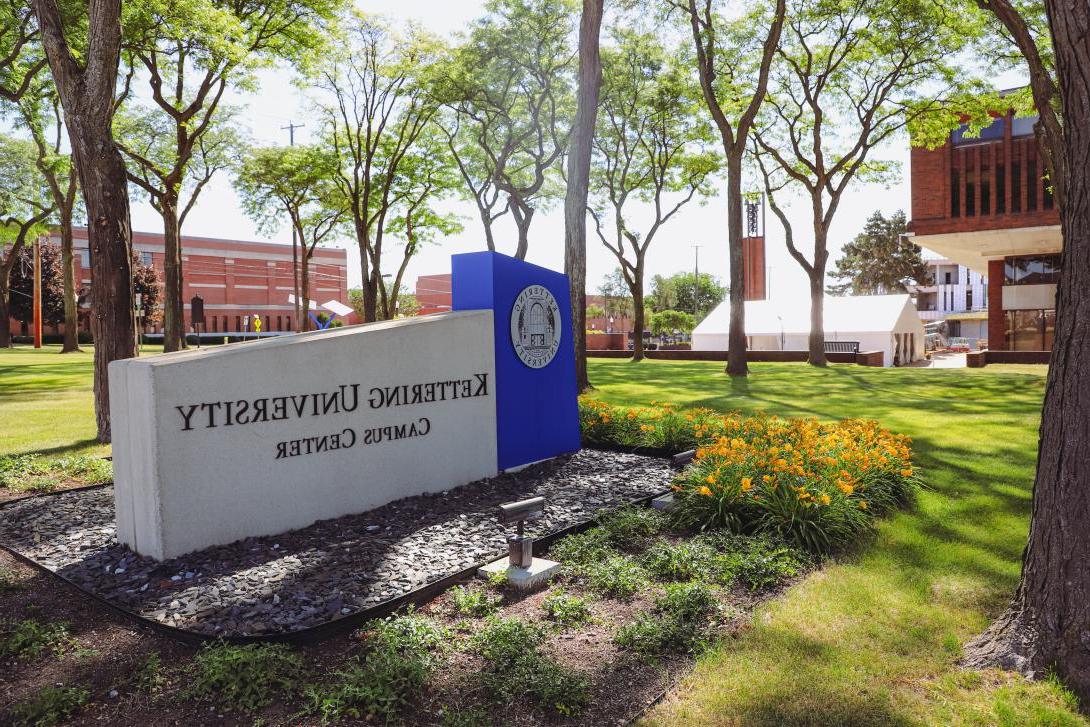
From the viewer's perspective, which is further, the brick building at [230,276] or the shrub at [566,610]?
the brick building at [230,276]

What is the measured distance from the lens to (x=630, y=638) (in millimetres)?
4020

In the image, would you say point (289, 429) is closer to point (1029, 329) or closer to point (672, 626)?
point (672, 626)

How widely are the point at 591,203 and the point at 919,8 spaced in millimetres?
15705

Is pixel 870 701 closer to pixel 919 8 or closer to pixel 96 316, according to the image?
pixel 96 316

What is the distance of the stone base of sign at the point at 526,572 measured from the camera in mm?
4785

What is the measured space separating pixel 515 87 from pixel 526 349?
789 inches

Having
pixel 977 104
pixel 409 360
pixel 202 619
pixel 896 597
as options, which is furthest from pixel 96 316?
pixel 977 104

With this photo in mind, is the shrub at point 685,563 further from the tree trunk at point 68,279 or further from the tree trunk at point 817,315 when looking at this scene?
the tree trunk at point 68,279

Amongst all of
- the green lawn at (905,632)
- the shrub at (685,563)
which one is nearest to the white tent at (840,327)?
the green lawn at (905,632)

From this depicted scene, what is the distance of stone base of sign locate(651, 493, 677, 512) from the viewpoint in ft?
21.5

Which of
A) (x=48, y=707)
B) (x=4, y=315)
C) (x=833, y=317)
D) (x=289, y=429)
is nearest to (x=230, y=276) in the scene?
(x=4, y=315)

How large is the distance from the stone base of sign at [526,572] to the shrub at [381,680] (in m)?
0.84

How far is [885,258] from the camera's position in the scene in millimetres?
78688

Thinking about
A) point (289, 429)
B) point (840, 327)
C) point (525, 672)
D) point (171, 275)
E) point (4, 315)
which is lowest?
point (525, 672)
